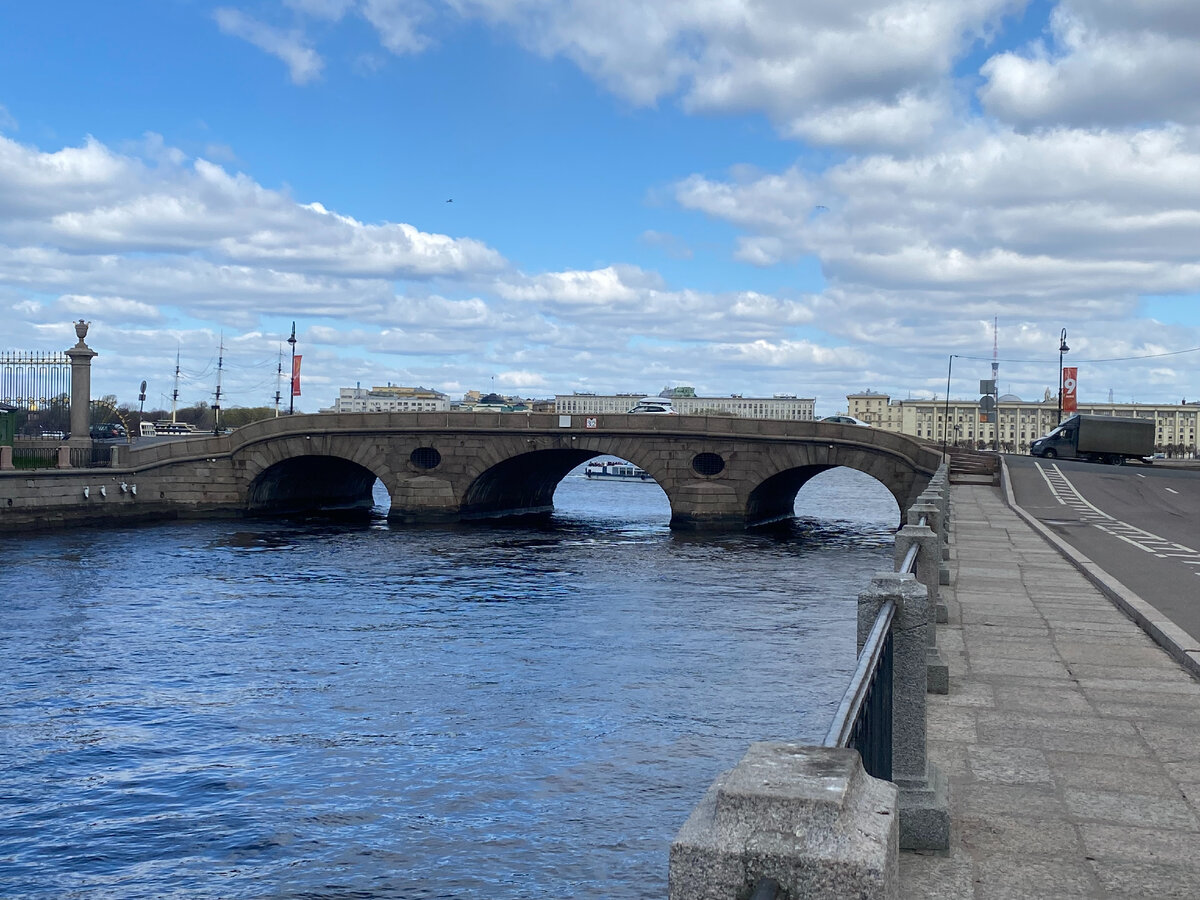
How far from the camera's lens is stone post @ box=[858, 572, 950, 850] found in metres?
5.51

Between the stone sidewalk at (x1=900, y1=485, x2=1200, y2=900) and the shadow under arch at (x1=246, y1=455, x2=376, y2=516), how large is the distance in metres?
48.0

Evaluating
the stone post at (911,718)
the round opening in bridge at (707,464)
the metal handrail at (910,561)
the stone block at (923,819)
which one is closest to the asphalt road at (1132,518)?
the metal handrail at (910,561)

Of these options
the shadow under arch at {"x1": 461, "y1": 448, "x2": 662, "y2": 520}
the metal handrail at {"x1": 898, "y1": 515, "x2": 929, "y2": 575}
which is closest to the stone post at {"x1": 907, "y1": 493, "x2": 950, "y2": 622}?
the metal handrail at {"x1": 898, "y1": 515, "x2": 929, "y2": 575}

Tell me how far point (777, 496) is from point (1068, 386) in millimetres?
19598

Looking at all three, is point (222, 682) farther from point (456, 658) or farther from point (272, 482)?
point (272, 482)

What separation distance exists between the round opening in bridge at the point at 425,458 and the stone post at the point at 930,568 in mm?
45477

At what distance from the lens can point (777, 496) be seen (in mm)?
58969

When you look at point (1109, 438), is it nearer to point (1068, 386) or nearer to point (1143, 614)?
point (1068, 386)

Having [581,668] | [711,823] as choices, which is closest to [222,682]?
[581,668]

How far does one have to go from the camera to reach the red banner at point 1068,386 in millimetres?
63312

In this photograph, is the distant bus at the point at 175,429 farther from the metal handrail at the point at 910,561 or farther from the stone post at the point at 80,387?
the metal handrail at the point at 910,561

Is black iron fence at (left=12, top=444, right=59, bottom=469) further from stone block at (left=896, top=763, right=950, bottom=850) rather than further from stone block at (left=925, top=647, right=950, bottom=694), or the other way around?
stone block at (left=896, top=763, right=950, bottom=850)

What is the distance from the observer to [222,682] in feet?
64.4

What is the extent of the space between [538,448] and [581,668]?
109 feet
